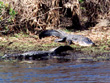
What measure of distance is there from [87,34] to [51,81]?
6212mm

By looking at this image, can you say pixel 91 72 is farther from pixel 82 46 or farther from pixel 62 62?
pixel 82 46

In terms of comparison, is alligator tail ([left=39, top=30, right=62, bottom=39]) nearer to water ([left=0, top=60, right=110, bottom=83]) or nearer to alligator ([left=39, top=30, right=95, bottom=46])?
alligator ([left=39, top=30, right=95, bottom=46])

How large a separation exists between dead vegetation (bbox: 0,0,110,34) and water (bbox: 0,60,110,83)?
130 inches

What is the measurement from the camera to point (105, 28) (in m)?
12.5

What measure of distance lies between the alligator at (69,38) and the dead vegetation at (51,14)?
64 centimetres

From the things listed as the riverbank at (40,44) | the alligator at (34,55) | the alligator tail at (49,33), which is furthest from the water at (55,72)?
the alligator tail at (49,33)

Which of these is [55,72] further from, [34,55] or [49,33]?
[49,33]

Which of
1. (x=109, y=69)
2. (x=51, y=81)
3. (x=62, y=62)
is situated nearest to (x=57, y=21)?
(x=62, y=62)

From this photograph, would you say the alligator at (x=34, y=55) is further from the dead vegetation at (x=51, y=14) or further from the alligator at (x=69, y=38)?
the dead vegetation at (x=51, y=14)

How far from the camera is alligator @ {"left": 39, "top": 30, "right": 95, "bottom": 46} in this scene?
9961mm

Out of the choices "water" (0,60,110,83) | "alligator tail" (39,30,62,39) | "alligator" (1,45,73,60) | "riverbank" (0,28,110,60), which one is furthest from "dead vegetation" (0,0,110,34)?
"water" (0,60,110,83)

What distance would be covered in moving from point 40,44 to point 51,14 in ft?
7.55

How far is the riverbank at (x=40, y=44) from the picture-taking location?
9.27 metres

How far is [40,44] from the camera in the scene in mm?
10148
